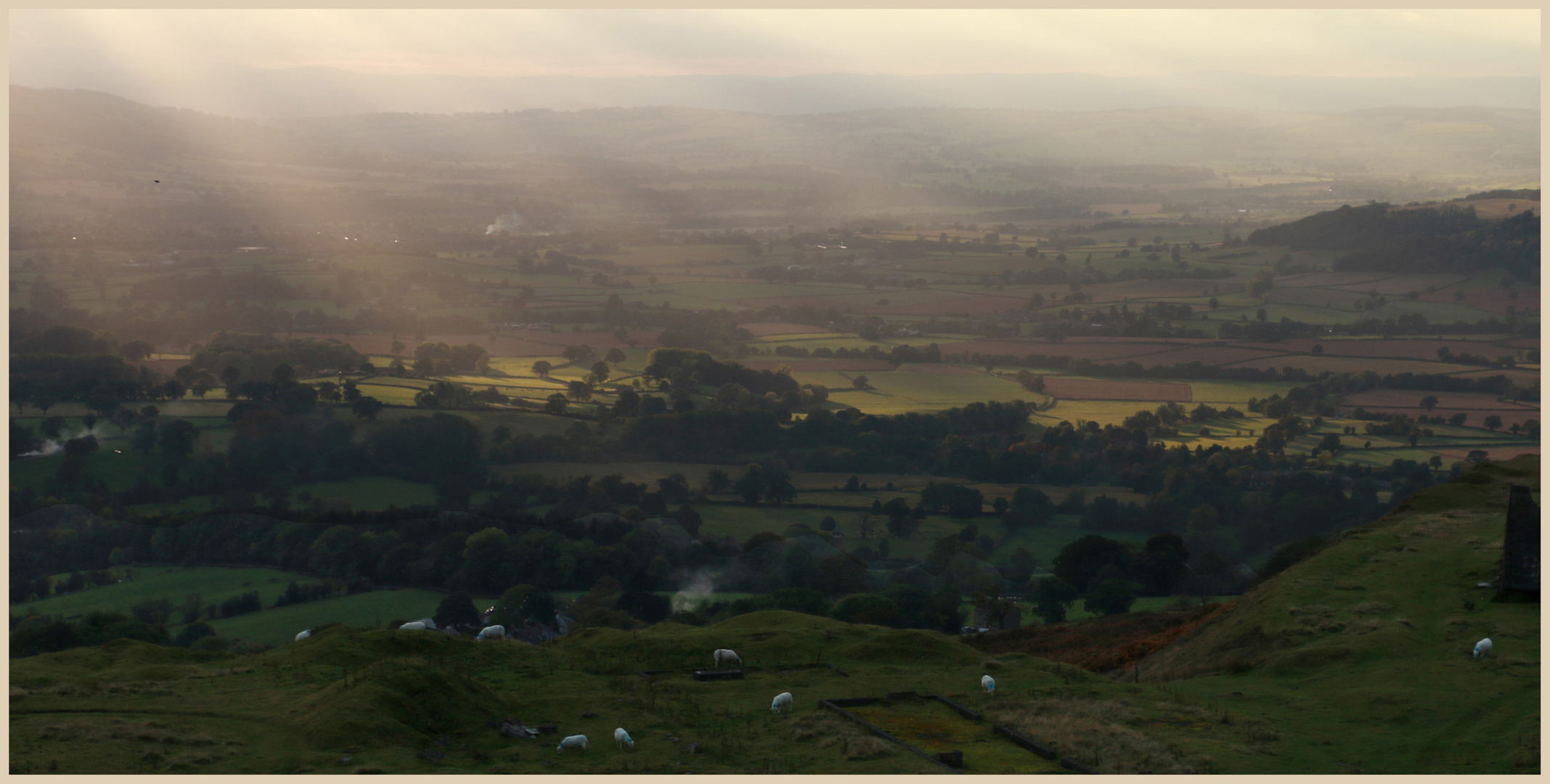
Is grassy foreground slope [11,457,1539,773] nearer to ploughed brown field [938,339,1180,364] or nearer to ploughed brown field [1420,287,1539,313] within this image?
ploughed brown field [938,339,1180,364]

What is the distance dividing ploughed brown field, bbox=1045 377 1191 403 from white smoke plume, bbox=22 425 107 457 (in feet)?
255

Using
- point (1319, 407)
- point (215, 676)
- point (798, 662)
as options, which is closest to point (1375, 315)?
point (1319, 407)

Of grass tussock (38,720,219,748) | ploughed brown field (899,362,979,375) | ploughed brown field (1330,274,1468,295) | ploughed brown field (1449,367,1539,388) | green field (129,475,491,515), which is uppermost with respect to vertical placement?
ploughed brown field (1330,274,1468,295)

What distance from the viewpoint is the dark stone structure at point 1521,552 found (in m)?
28.7

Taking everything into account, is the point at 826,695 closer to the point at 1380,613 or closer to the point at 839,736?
the point at 839,736

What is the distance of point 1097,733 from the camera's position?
875 inches

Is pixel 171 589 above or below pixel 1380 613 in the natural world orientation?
below

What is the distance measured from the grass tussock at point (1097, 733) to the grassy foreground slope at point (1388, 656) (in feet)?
4.68

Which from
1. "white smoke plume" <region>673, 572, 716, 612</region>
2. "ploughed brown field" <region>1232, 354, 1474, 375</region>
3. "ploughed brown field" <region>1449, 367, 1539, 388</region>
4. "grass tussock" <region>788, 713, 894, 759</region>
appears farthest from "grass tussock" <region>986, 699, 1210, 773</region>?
"ploughed brown field" <region>1449, 367, 1539, 388</region>

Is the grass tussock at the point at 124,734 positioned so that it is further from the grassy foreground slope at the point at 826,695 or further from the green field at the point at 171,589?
the green field at the point at 171,589

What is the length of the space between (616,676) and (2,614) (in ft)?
47.1

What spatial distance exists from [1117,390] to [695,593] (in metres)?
61.4

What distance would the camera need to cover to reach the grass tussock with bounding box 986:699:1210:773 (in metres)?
20.3

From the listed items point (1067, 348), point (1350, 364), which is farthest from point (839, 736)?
point (1067, 348)
